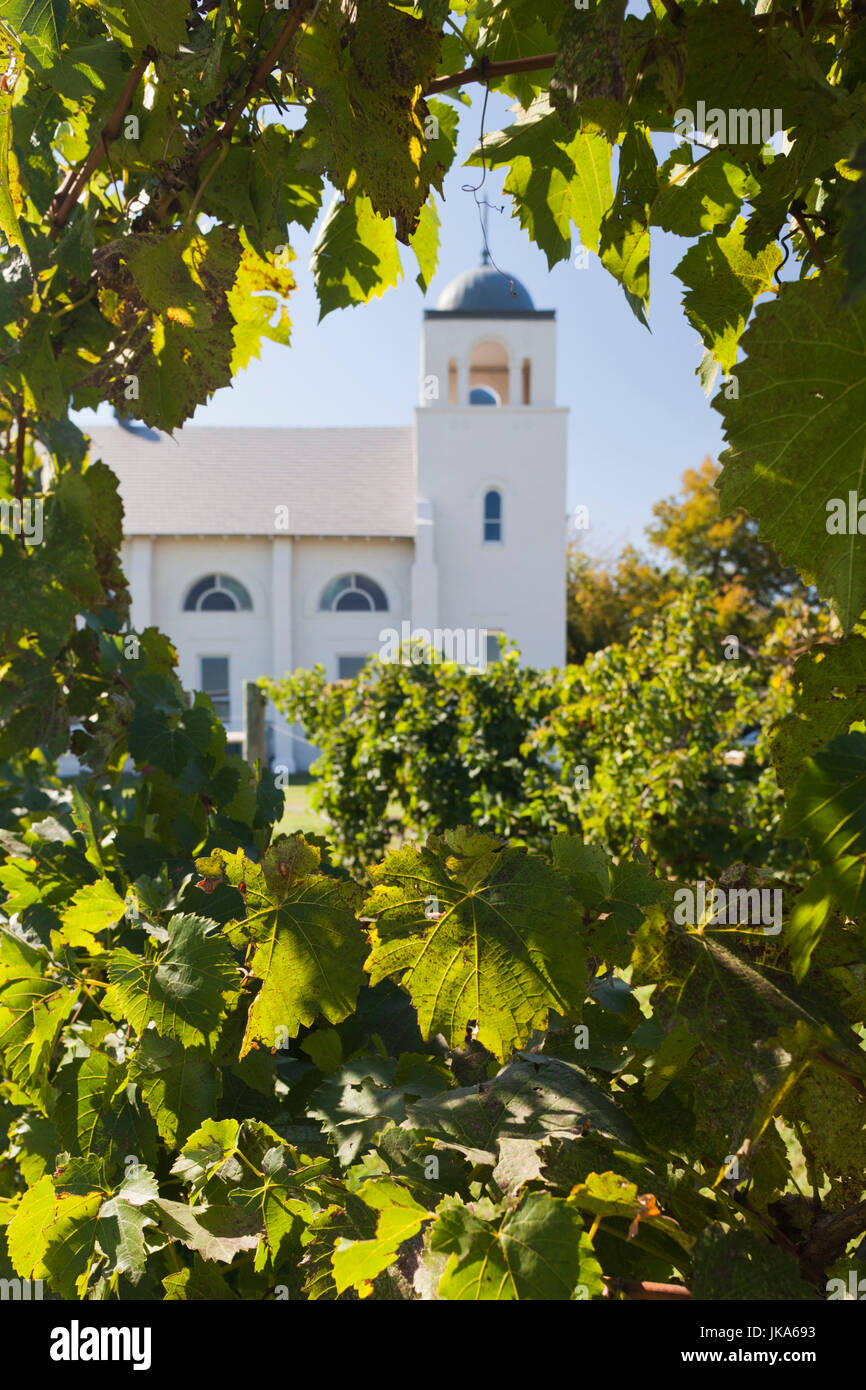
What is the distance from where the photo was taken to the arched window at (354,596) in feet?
78.3

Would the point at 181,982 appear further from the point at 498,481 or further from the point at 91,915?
the point at 498,481

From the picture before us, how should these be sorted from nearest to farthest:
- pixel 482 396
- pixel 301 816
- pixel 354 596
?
pixel 301 816
pixel 354 596
pixel 482 396

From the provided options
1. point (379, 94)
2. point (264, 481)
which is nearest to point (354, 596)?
point (264, 481)

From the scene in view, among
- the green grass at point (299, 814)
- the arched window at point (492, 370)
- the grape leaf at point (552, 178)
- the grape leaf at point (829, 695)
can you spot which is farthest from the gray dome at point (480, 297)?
the grape leaf at point (829, 695)

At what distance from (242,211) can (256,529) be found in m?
22.8

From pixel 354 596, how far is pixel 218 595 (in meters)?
3.53

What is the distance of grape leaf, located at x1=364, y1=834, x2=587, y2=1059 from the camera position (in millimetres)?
760

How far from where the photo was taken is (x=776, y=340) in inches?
25.1

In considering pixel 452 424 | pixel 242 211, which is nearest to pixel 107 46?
pixel 242 211

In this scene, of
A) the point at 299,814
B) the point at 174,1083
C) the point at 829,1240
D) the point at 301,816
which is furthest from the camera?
the point at 299,814

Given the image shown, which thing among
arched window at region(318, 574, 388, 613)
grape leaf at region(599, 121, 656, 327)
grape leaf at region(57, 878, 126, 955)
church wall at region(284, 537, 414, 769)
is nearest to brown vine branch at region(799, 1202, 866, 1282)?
grape leaf at region(57, 878, 126, 955)

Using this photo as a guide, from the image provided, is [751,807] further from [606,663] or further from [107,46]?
[107,46]

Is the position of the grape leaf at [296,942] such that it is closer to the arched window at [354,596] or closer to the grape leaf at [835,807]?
the grape leaf at [835,807]

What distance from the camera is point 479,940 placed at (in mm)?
775
